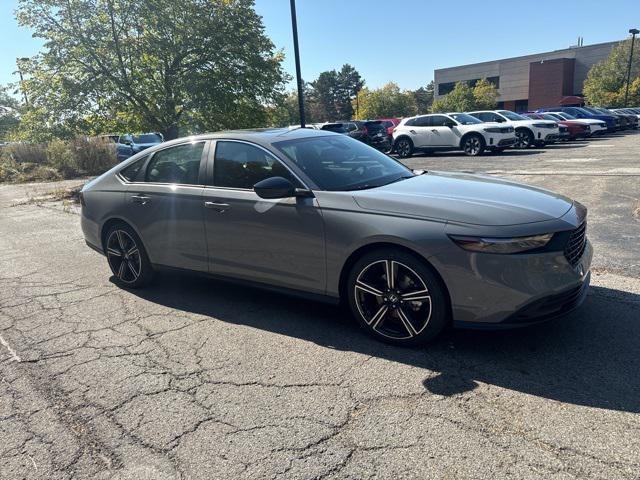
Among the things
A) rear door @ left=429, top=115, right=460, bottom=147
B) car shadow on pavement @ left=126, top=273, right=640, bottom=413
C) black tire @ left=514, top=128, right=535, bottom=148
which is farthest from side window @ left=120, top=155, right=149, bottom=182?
black tire @ left=514, top=128, right=535, bottom=148

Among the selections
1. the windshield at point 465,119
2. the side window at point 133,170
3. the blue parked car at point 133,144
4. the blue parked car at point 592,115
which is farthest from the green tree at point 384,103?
the side window at point 133,170

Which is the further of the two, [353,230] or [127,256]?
[127,256]

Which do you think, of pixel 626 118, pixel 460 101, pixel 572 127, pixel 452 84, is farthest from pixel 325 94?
pixel 572 127

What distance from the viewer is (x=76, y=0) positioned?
1493 cm

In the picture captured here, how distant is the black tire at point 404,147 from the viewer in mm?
20498

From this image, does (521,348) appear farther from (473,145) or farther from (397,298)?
(473,145)

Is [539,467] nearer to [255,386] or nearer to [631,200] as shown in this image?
[255,386]

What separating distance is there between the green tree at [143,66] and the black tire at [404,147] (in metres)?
6.46

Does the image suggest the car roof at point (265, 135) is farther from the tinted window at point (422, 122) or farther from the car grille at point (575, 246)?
the tinted window at point (422, 122)

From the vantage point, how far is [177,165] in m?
4.88

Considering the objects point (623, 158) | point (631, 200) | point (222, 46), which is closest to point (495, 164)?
point (623, 158)

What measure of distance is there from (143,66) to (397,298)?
15.0 meters

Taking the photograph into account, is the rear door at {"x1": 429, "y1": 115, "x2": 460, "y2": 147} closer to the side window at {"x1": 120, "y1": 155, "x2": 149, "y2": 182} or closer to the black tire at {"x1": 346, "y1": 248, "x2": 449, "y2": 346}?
the side window at {"x1": 120, "y1": 155, "x2": 149, "y2": 182}

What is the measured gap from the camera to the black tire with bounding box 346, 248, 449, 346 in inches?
133
